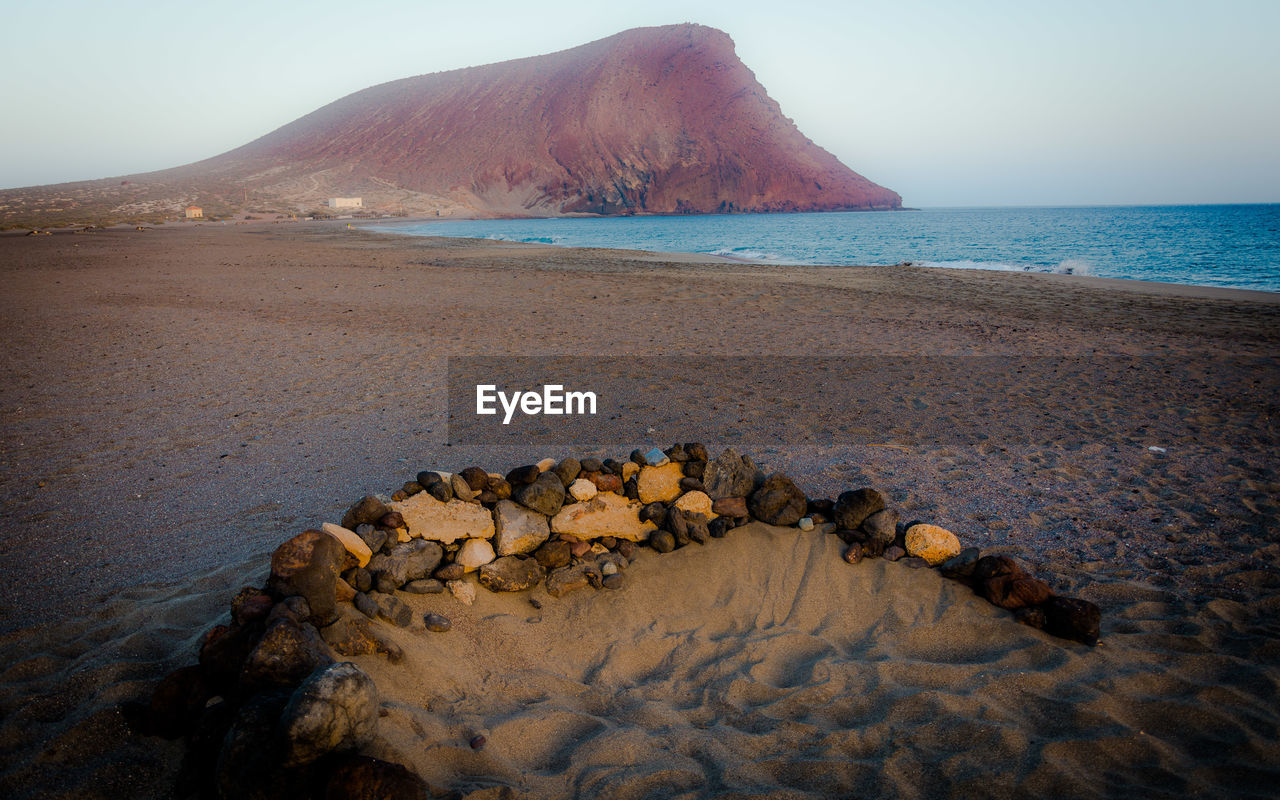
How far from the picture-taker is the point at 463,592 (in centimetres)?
383

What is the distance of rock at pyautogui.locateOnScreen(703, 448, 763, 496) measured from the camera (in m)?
4.70

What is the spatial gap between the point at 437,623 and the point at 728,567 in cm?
182

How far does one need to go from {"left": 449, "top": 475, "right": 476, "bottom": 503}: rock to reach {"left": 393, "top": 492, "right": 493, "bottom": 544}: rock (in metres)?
0.04

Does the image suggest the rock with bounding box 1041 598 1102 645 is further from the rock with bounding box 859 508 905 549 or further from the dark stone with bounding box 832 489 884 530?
the dark stone with bounding box 832 489 884 530

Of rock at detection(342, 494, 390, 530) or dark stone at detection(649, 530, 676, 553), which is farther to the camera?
dark stone at detection(649, 530, 676, 553)

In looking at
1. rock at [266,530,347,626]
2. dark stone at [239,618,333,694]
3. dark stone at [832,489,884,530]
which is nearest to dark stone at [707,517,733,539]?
dark stone at [832,489,884,530]

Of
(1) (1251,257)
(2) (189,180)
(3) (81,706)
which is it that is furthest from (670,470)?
(2) (189,180)

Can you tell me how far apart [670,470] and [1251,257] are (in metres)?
52.7

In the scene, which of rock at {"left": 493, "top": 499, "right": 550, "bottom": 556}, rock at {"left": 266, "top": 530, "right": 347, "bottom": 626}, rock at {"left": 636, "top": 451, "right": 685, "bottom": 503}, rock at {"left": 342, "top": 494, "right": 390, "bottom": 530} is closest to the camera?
rock at {"left": 266, "top": 530, "right": 347, "bottom": 626}

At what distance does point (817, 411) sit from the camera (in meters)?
7.56

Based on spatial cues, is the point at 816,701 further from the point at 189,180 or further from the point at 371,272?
the point at 189,180

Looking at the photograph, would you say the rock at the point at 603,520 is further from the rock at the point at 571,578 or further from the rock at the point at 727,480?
the rock at the point at 727,480
